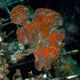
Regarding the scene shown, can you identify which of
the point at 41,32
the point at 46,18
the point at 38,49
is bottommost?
the point at 38,49

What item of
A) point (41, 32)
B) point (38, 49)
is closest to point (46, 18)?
point (41, 32)

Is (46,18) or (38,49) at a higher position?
(46,18)

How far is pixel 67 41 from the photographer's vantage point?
13.4ft

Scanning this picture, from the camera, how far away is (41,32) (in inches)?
89.0

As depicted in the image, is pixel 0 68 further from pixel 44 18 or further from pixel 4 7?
pixel 4 7

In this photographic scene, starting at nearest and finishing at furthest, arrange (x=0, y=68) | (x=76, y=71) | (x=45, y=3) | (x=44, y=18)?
1. (x=44, y=18)
2. (x=0, y=68)
3. (x=76, y=71)
4. (x=45, y=3)

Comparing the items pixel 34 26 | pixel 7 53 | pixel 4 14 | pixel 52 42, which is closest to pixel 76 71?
pixel 52 42

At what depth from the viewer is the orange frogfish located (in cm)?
219

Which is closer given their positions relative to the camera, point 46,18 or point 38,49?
point 46,18

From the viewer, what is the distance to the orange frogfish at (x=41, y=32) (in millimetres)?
2191

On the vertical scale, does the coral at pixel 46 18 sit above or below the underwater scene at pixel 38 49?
above

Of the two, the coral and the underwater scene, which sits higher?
the coral

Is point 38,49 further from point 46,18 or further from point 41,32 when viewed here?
point 46,18

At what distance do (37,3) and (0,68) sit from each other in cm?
279
